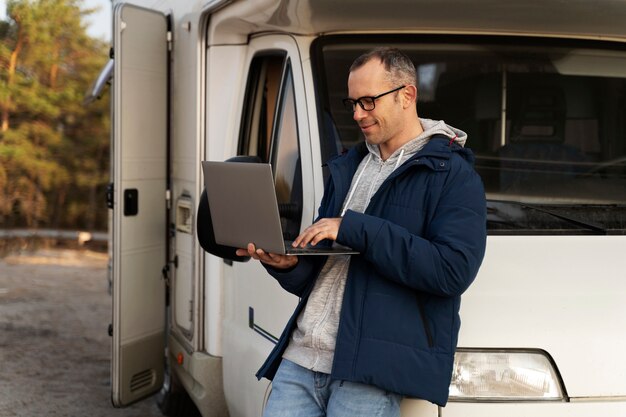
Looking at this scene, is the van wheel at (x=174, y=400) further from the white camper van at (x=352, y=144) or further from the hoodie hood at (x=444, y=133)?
the hoodie hood at (x=444, y=133)

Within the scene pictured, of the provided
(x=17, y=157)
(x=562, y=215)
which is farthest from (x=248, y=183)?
(x=17, y=157)

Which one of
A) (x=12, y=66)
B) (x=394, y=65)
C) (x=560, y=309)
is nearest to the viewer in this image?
(x=394, y=65)

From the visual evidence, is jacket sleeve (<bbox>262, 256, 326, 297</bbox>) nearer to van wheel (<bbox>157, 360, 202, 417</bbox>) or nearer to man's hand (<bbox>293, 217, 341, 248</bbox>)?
man's hand (<bbox>293, 217, 341, 248</bbox>)

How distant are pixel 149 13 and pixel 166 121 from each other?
0.60 meters

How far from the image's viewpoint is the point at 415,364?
2441mm

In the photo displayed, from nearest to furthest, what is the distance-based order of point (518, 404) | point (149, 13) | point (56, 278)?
point (518, 404), point (149, 13), point (56, 278)

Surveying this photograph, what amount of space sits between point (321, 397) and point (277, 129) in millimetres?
1507

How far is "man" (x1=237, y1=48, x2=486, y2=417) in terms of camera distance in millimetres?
2398

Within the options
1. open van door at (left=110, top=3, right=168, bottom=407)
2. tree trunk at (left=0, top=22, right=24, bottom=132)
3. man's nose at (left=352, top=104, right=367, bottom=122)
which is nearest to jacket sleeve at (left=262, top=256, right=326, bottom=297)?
man's nose at (left=352, top=104, right=367, bottom=122)

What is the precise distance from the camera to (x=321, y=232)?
2.42 metres

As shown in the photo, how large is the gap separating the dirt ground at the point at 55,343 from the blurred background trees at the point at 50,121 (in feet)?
11.8

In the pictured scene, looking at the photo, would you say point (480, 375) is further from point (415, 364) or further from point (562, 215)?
point (562, 215)

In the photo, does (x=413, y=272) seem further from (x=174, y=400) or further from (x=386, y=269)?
(x=174, y=400)

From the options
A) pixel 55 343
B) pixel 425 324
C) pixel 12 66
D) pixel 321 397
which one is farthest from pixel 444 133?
pixel 12 66
